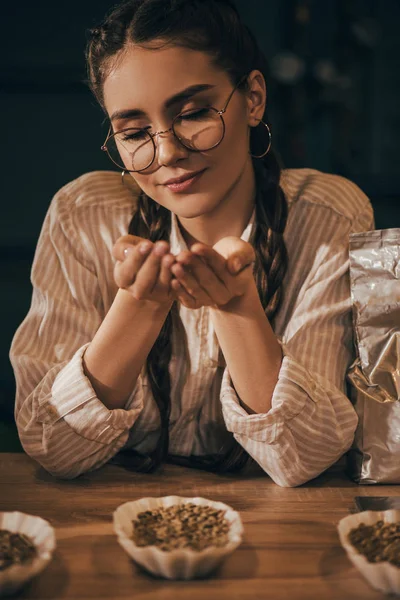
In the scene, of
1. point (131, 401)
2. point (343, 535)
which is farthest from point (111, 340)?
point (343, 535)

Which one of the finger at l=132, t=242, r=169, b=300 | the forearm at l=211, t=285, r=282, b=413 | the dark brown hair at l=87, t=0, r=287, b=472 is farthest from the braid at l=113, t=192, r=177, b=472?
the finger at l=132, t=242, r=169, b=300

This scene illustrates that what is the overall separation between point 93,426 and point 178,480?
0.17 meters

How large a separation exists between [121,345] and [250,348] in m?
0.22

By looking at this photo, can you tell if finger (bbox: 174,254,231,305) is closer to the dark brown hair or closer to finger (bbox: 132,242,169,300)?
finger (bbox: 132,242,169,300)

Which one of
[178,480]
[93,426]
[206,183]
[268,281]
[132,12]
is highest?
[132,12]

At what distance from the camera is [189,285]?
121cm

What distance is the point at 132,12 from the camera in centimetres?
142

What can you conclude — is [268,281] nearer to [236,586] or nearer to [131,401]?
[131,401]

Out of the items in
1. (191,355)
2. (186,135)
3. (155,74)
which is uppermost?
(155,74)

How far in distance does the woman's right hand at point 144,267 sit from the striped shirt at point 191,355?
22 cm

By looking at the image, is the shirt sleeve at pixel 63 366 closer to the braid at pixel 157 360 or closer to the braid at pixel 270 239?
the braid at pixel 157 360

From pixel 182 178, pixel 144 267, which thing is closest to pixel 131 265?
pixel 144 267

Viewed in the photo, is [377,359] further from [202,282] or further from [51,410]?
[51,410]

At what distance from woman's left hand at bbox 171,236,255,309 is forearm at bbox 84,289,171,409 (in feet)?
0.40
